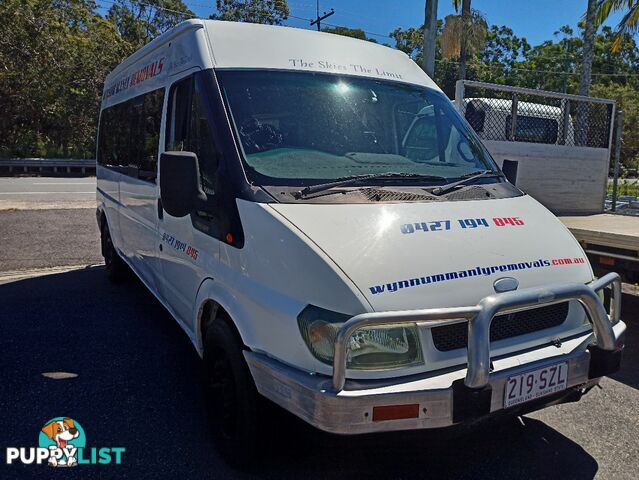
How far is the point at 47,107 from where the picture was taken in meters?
27.0

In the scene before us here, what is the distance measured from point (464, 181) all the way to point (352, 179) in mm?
771

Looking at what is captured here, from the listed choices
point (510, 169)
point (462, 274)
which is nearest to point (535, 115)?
point (510, 169)

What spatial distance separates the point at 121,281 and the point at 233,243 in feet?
14.9

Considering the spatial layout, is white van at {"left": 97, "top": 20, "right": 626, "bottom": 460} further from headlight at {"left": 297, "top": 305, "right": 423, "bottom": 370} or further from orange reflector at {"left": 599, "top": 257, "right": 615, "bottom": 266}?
orange reflector at {"left": 599, "top": 257, "right": 615, "bottom": 266}

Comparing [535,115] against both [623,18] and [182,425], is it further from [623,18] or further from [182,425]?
[623,18]

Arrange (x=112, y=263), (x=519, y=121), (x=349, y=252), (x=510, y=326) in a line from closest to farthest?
(x=349, y=252)
(x=510, y=326)
(x=519, y=121)
(x=112, y=263)

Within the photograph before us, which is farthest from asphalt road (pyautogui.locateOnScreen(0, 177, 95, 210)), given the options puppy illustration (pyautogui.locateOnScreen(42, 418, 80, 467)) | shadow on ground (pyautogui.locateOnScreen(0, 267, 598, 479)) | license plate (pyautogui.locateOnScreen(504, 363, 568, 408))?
license plate (pyautogui.locateOnScreen(504, 363, 568, 408))

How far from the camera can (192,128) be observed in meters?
3.50

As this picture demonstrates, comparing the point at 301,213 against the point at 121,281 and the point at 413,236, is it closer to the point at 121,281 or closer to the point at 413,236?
the point at 413,236

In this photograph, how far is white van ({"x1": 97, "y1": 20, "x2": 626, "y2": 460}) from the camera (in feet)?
7.73

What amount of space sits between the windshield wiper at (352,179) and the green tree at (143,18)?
39547 millimetres

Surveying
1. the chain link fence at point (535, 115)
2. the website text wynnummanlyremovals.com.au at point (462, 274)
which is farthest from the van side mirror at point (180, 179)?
the chain link fence at point (535, 115)

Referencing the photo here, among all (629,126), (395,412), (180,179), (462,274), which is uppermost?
(629,126)

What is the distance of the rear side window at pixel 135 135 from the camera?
4.35 metres
